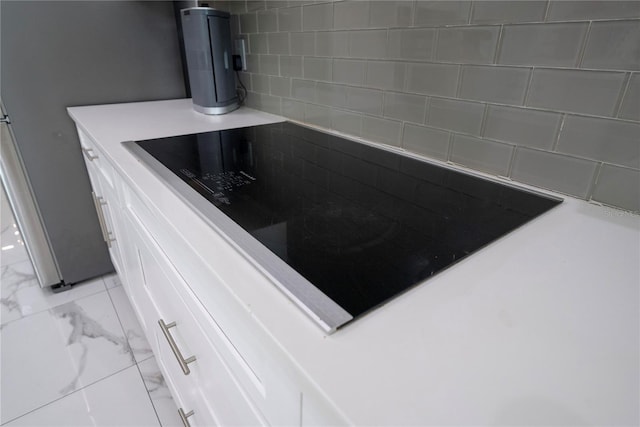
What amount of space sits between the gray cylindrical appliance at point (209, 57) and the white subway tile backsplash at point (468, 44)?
2.93 ft

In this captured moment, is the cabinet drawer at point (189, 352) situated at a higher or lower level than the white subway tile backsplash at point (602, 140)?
lower

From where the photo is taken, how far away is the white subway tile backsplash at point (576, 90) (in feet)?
1.98

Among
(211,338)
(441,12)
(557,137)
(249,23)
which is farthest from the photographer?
(249,23)

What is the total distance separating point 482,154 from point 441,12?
0.33 meters

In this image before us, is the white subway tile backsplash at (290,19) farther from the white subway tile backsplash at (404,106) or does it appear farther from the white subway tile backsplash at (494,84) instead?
the white subway tile backsplash at (494,84)

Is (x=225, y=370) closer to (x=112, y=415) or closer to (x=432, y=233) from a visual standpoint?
(x=432, y=233)

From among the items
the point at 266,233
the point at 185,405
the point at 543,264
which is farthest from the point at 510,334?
the point at 185,405

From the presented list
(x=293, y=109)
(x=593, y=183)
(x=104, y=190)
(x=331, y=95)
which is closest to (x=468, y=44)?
(x=593, y=183)

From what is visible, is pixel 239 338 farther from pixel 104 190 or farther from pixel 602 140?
pixel 104 190

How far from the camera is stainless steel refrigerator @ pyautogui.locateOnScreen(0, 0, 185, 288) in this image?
1.38m

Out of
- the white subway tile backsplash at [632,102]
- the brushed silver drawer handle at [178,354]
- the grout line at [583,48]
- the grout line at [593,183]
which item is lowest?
the brushed silver drawer handle at [178,354]

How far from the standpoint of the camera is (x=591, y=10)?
0.60 metres

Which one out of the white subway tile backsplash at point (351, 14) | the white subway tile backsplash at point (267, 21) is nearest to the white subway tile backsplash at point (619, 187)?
the white subway tile backsplash at point (351, 14)

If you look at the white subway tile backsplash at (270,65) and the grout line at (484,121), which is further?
the white subway tile backsplash at (270,65)
